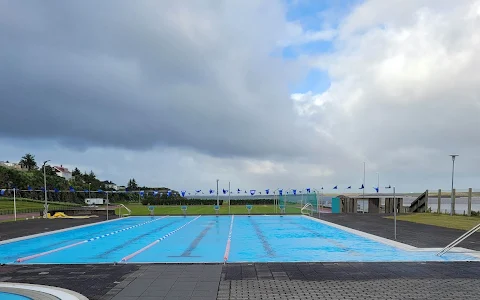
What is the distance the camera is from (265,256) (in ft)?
41.7

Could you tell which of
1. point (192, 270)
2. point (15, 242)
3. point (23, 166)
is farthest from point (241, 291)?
point (23, 166)

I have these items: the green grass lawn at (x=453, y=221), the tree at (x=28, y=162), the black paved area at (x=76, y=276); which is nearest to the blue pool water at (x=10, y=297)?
the black paved area at (x=76, y=276)

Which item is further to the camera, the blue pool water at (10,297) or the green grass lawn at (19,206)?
the green grass lawn at (19,206)

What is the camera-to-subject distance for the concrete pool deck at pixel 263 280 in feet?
21.7

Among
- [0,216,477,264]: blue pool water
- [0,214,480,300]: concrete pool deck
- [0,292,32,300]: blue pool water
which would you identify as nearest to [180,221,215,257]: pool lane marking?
[0,216,477,264]: blue pool water

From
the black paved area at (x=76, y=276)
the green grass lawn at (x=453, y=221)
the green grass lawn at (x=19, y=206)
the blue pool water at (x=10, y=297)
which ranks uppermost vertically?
the blue pool water at (x=10, y=297)

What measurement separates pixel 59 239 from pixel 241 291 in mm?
14051

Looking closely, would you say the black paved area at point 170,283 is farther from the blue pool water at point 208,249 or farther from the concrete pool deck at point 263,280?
the blue pool water at point 208,249

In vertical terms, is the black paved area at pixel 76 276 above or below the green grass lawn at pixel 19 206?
above

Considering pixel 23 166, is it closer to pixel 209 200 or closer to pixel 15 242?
pixel 209 200

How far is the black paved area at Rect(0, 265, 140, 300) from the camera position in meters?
7.22

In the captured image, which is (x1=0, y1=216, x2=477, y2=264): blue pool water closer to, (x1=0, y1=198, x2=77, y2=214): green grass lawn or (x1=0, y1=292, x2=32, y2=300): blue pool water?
(x1=0, y1=292, x2=32, y2=300): blue pool water

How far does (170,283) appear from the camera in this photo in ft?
24.5

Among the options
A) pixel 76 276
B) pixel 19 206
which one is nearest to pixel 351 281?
pixel 76 276
